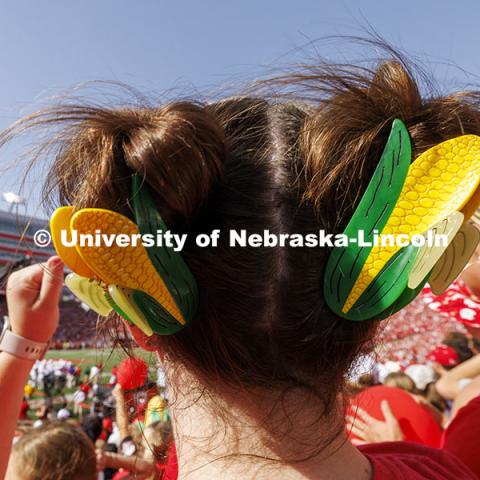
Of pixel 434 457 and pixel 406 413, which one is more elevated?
pixel 434 457

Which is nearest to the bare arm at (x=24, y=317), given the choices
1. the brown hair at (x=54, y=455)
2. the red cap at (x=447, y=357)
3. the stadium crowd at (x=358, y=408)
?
the stadium crowd at (x=358, y=408)

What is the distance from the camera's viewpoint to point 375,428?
1.22m

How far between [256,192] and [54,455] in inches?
50.4

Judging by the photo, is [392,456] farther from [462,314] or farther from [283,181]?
[462,314]

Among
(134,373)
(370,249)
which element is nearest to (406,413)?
(134,373)

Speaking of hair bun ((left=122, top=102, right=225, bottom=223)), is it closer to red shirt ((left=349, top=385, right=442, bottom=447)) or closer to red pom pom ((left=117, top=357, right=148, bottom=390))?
red pom pom ((left=117, top=357, right=148, bottom=390))

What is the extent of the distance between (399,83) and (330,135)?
12 centimetres

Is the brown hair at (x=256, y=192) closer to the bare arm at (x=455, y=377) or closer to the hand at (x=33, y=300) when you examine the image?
the hand at (x=33, y=300)

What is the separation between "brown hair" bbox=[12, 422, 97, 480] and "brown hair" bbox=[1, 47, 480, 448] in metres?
1.10

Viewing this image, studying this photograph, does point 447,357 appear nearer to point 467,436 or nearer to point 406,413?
point 406,413

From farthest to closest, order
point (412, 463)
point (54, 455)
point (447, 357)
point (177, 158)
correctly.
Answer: point (447, 357)
point (54, 455)
point (412, 463)
point (177, 158)

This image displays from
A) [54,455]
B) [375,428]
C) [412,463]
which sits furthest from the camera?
[54,455]

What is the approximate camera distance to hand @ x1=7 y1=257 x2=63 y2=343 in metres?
0.87

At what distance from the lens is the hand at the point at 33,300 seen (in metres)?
0.87
